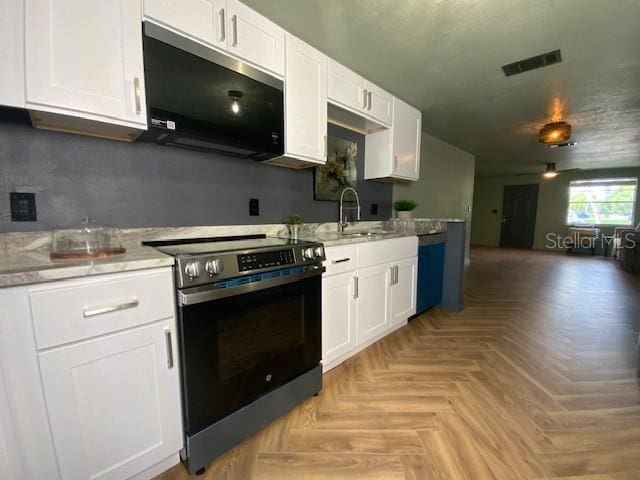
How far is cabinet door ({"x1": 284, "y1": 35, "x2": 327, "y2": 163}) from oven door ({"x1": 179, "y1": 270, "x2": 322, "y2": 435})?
3.02 ft

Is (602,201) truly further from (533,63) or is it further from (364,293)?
(364,293)

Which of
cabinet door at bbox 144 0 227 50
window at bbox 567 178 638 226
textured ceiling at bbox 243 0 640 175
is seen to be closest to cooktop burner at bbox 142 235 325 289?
cabinet door at bbox 144 0 227 50

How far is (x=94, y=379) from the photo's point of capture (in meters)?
0.93

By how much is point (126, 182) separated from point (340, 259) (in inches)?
52.4

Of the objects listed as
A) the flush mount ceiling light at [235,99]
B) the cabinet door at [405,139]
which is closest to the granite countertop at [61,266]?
the flush mount ceiling light at [235,99]

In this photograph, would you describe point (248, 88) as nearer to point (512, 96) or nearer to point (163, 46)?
point (163, 46)

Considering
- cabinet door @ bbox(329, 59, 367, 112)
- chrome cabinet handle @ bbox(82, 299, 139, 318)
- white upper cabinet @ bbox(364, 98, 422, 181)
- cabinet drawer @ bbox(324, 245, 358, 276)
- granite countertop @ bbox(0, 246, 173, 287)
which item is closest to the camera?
granite countertop @ bbox(0, 246, 173, 287)

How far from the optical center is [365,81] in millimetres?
2371

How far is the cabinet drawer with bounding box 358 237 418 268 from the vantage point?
2014mm

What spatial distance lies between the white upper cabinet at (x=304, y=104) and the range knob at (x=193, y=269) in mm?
1016

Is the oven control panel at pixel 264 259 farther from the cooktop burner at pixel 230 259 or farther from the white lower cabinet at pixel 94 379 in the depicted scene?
the white lower cabinet at pixel 94 379

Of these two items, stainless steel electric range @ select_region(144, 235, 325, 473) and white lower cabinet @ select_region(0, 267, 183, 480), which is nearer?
white lower cabinet @ select_region(0, 267, 183, 480)

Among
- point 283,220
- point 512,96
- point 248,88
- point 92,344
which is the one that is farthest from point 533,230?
point 92,344

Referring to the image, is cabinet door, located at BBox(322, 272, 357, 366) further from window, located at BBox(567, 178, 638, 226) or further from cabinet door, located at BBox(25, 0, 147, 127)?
window, located at BBox(567, 178, 638, 226)
